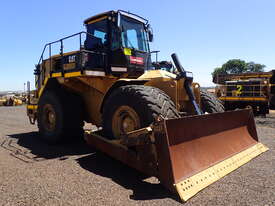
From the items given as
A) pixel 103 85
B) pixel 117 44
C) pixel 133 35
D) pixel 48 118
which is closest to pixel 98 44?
pixel 117 44

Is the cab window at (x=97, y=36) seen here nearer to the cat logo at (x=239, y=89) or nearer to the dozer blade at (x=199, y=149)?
the dozer blade at (x=199, y=149)

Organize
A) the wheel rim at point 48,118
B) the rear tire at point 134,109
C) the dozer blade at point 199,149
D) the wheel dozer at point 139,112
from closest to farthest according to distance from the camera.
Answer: the dozer blade at point 199,149, the wheel dozer at point 139,112, the rear tire at point 134,109, the wheel rim at point 48,118

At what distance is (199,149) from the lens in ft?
13.0

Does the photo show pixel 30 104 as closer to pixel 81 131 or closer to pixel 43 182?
pixel 81 131

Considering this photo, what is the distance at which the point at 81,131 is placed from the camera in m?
6.54

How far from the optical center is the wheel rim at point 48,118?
6.71m

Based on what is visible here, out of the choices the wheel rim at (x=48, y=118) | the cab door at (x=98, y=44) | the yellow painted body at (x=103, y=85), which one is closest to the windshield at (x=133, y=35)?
the cab door at (x=98, y=44)

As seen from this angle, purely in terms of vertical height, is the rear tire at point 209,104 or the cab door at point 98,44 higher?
the cab door at point 98,44

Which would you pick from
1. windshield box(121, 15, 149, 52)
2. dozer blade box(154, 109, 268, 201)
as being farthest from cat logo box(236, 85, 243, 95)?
dozer blade box(154, 109, 268, 201)

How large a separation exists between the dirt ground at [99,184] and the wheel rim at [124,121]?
0.70m

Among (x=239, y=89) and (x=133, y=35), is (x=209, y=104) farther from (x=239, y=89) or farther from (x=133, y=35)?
(x=239, y=89)

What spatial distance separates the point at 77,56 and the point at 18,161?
2.65 meters

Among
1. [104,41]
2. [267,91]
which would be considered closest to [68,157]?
[104,41]

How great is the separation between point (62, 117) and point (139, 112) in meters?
2.83
